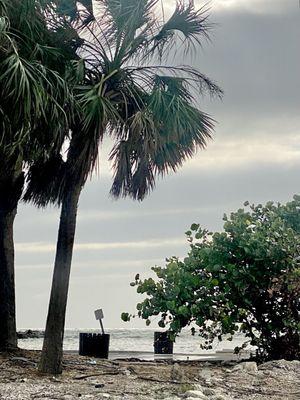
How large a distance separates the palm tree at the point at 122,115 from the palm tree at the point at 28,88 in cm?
35

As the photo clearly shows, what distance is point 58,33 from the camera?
34.5 feet

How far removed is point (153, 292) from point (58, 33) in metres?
4.36

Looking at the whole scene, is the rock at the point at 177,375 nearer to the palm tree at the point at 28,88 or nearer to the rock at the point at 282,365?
the rock at the point at 282,365

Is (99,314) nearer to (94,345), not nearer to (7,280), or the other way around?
(94,345)

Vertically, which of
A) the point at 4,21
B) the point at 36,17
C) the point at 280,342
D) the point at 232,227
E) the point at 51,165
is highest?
the point at 36,17

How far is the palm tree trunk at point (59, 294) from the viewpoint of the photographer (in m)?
9.95

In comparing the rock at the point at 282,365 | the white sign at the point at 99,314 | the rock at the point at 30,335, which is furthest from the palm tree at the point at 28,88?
the rock at the point at 30,335

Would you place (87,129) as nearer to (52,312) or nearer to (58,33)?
(58,33)

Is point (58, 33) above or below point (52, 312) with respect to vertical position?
above

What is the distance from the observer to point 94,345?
1305cm

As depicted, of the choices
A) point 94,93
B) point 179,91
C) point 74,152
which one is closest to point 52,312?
point 74,152

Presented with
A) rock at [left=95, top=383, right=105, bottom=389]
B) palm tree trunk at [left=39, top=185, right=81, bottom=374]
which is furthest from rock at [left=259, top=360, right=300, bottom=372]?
palm tree trunk at [left=39, top=185, right=81, bottom=374]

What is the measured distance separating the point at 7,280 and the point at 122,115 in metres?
3.37

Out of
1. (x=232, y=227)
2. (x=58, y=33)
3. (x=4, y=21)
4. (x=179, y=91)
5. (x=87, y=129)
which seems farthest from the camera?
(x=232, y=227)
